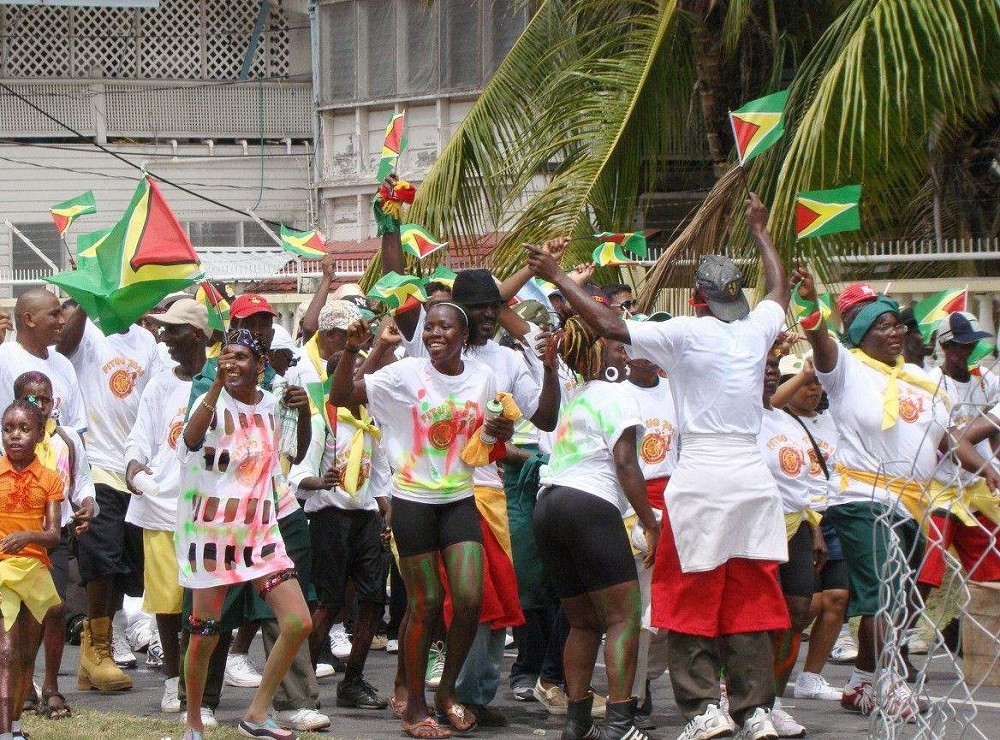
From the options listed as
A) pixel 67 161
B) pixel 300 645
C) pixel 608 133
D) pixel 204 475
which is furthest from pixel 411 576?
pixel 67 161

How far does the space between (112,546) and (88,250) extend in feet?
5.20

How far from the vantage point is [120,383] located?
350 inches

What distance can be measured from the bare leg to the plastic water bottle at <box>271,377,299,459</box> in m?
0.77

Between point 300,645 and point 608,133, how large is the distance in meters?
6.92

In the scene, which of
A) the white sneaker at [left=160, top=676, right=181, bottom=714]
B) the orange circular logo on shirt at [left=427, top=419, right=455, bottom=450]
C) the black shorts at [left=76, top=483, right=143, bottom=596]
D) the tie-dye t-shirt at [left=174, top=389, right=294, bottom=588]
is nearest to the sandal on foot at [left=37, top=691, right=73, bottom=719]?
the white sneaker at [left=160, top=676, right=181, bottom=714]

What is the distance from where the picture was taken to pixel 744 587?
6441 millimetres

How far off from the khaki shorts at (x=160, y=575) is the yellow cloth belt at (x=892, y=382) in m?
3.40

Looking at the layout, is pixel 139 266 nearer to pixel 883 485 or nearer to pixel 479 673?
pixel 479 673

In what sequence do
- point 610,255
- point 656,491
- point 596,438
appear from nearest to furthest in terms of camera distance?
point 596,438
point 656,491
point 610,255

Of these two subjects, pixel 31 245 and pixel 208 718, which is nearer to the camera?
pixel 208 718

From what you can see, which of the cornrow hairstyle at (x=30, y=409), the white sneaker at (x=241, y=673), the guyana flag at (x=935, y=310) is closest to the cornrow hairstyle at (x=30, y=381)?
the cornrow hairstyle at (x=30, y=409)

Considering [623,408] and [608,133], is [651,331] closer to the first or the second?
[623,408]

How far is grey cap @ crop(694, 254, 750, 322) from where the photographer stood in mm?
6516

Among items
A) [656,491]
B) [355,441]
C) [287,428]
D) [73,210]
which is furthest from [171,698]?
[73,210]
